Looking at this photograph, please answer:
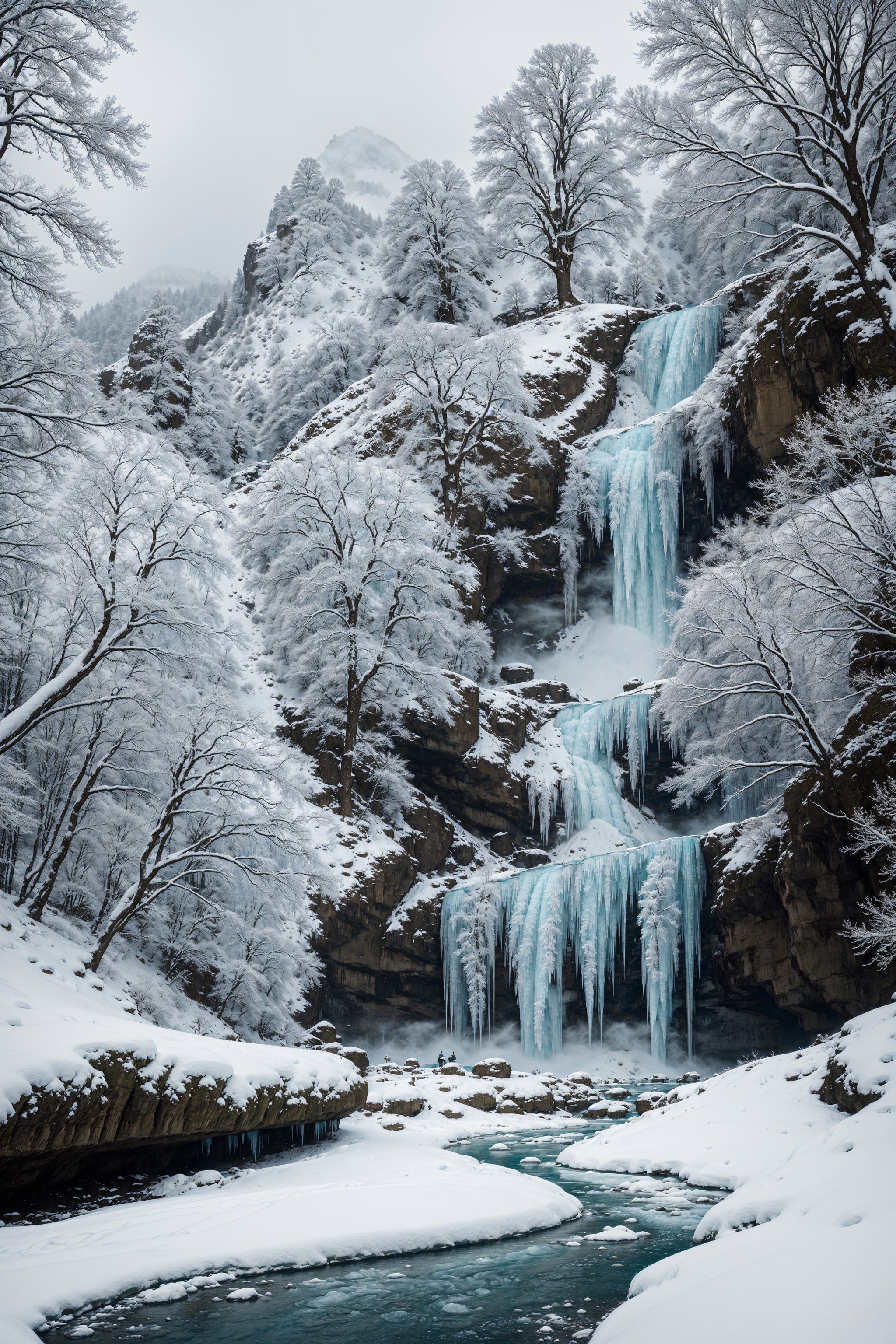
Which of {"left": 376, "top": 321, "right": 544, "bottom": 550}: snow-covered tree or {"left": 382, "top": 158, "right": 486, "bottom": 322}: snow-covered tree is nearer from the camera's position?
{"left": 376, "top": 321, "right": 544, "bottom": 550}: snow-covered tree

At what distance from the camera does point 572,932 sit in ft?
74.8

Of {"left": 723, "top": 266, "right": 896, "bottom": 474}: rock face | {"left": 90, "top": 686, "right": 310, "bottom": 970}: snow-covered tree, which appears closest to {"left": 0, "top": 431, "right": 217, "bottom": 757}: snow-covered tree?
{"left": 90, "top": 686, "right": 310, "bottom": 970}: snow-covered tree

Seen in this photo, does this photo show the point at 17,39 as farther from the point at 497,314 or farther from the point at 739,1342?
the point at 497,314

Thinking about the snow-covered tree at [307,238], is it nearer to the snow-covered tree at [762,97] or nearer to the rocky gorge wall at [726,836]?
the rocky gorge wall at [726,836]

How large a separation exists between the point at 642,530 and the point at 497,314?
98.3 ft

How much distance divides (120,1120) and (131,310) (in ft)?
415

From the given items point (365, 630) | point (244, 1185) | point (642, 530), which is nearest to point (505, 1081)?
→ point (244, 1185)

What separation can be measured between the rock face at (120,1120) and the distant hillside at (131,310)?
261 ft

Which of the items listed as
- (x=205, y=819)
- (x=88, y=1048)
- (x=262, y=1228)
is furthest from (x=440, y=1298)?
(x=205, y=819)

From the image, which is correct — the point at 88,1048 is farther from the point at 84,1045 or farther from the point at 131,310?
the point at 131,310

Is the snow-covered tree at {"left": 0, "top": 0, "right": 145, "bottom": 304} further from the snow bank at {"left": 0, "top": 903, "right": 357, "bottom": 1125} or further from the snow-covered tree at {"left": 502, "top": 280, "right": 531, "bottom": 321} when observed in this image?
the snow-covered tree at {"left": 502, "top": 280, "right": 531, "bottom": 321}

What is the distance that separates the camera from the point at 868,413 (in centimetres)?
1314

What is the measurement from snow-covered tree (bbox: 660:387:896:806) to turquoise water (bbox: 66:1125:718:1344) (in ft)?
25.4

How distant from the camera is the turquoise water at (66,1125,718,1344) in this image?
530 cm
